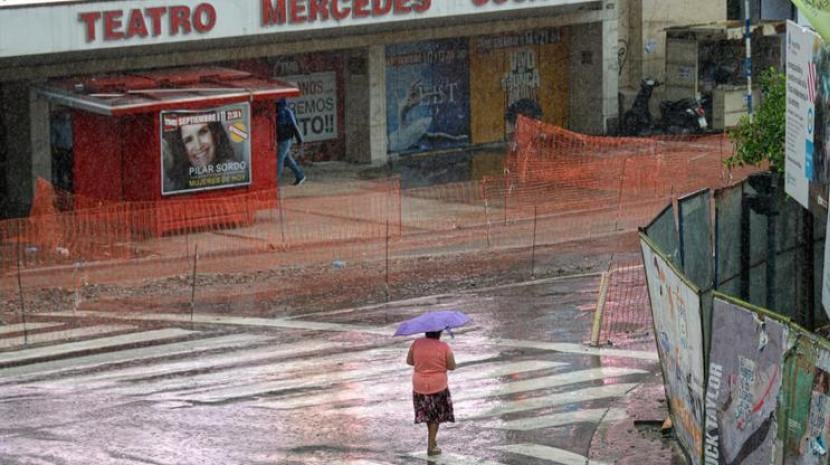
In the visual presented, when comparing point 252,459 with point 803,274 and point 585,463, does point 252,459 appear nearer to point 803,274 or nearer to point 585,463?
point 585,463

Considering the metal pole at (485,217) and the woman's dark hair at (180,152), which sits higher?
the woman's dark hair at (180,152)

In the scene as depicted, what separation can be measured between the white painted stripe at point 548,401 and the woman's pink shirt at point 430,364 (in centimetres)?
161

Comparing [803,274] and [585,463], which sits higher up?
[803,274]

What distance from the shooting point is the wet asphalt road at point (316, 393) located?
16.0 metres

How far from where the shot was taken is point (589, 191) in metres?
32.2

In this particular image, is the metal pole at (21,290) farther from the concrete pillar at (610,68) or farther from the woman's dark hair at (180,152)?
the concrete pillar at (610,68)

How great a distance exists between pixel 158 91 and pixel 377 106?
7960mm

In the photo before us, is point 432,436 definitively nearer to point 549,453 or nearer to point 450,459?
point 450,459

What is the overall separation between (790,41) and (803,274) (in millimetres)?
2488

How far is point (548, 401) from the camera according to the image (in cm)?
1792

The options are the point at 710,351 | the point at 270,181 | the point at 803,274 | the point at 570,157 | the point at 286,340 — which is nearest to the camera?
the point at 710,351

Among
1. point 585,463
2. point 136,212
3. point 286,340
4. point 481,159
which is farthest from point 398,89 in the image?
point 585,463

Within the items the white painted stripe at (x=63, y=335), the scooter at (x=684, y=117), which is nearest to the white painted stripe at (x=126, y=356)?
the white painted stripe at (x=63, y=335)

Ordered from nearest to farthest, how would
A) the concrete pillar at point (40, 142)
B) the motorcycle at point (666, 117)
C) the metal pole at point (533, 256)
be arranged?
the metal pole at point (533, 256), the concrete pillar at point (40, 142), the motorcycle at point (666, 117)
